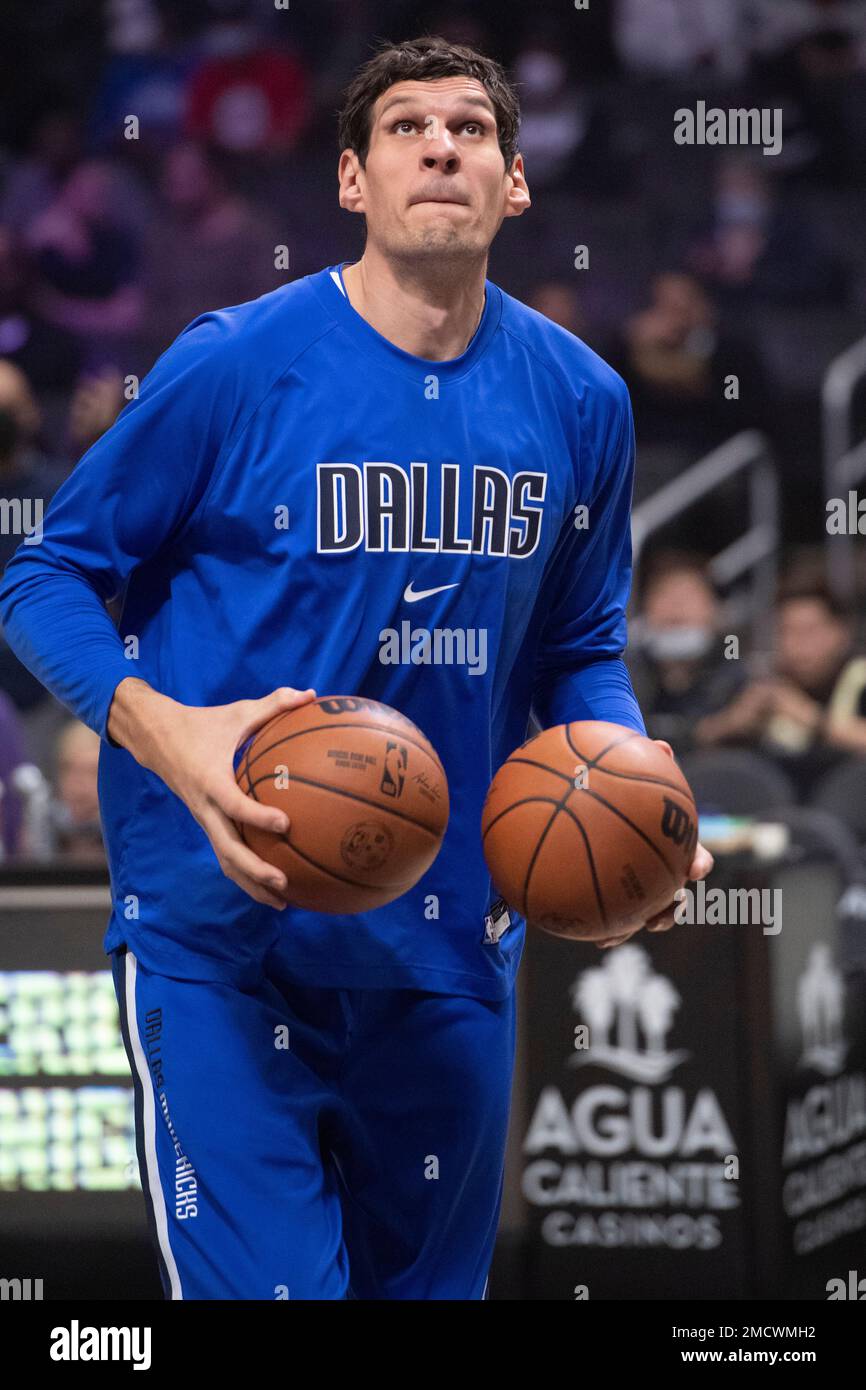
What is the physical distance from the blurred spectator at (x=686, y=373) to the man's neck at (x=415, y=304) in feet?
19.4

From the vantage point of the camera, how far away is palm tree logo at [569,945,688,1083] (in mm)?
4738

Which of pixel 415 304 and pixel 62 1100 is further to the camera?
pixel 62 1100

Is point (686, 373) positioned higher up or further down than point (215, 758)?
higher up

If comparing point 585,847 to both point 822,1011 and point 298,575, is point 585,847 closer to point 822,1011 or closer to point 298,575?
point 298,575

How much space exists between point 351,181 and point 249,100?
7407 mm

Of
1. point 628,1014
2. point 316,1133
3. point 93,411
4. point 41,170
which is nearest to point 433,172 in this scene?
point 316,1133

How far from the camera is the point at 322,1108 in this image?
8.53ft

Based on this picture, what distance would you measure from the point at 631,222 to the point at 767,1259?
6278 millimetres

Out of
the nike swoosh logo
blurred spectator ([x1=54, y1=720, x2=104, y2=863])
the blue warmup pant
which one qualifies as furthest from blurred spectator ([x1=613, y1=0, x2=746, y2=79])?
the blue warmup pant

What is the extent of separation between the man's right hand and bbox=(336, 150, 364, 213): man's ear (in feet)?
2.69

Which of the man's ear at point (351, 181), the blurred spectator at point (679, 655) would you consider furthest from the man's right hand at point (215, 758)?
the blurred spectator at point (679, 655)

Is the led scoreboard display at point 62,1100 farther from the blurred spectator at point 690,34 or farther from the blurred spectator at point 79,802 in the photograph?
the blurred spectator at point 690,34

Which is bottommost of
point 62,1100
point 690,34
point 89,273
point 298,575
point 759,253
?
point 62,1100

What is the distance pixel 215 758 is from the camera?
234cm
